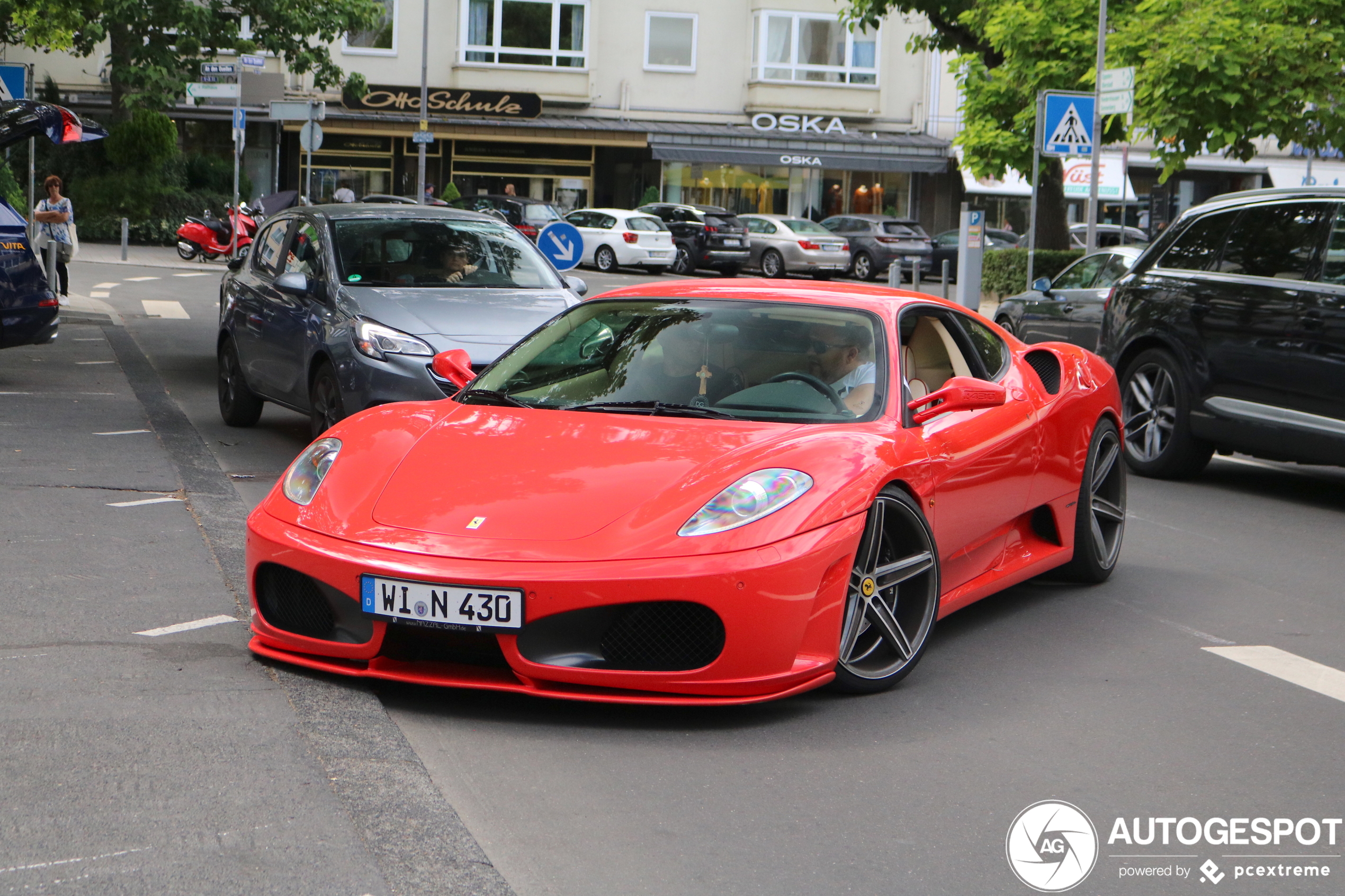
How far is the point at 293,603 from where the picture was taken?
489 centimetres

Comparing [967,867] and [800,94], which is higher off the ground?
[800,94]

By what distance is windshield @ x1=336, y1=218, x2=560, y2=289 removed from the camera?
9906 millimetres

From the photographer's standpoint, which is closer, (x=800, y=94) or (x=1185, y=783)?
(x=1185, y=783)

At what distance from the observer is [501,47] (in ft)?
157

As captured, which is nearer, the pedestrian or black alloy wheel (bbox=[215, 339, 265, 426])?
black alloy wheel (bbox=[215, 339, 265, 426])

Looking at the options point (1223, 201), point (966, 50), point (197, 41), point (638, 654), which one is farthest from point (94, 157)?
point (638, 654)

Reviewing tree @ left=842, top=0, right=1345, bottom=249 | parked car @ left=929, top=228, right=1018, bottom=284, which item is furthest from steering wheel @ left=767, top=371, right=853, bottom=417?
parked car @ left=929, top=228, right=1018, bottom=284

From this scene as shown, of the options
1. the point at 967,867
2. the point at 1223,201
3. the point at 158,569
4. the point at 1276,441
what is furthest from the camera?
the point at 1223,201

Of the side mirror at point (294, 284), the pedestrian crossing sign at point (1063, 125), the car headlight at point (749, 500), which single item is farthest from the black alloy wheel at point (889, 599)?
the pedestrian crossing sign at point (1063, 125)

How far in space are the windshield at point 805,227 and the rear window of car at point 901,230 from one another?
1.22 metres

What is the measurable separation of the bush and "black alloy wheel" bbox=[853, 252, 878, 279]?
18.1 ft

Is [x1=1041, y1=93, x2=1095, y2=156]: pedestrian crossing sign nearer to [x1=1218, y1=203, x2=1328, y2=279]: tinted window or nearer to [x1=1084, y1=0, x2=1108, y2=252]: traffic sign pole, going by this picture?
[x1=1084, y1=0, x2=1108, y2=252]: traffic sign pole

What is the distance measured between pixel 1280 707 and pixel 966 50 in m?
24.2

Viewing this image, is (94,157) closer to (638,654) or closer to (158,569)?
(158,569)
